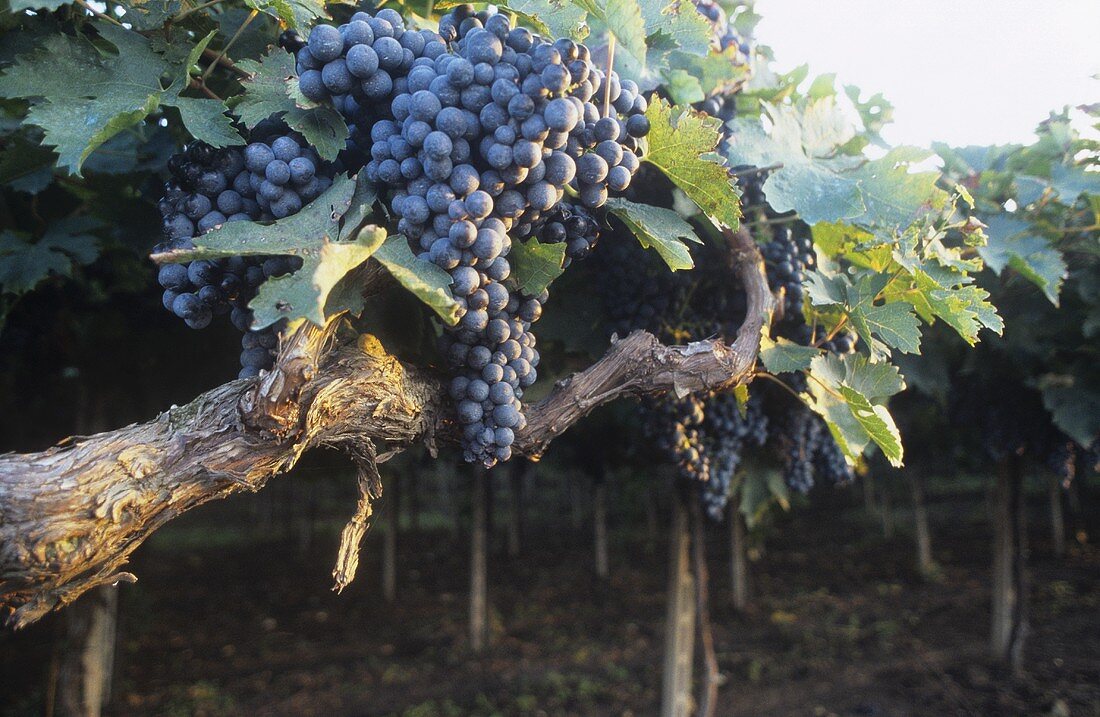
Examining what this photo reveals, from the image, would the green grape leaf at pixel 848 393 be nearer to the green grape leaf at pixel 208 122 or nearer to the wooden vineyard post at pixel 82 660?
the green grape leaf at pixel 208 122

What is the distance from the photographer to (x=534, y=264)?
1383 mm

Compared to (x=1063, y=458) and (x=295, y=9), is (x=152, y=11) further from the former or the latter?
(x=1063, y=458)

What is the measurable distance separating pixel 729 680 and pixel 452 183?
Answer: 7.84m

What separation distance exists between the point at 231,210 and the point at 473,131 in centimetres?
49

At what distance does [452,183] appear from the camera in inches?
47.3

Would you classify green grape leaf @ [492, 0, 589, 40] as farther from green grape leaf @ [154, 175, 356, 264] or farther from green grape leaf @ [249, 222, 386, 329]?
Result: green grape leaf @ [249, 222, 386, 329]

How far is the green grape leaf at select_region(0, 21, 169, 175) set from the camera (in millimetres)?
1340

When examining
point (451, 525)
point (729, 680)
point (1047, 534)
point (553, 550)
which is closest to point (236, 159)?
point (729, 680)

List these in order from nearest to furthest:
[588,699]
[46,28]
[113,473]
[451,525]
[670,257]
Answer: [113,473] → [670,257] → [46,28] → [588,699] → [451,525]

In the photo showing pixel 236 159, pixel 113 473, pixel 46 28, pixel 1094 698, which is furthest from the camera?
pixel 1094 698

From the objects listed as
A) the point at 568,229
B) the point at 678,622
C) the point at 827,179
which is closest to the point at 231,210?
the point at 568,229

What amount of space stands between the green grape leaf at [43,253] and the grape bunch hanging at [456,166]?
4.34 ft

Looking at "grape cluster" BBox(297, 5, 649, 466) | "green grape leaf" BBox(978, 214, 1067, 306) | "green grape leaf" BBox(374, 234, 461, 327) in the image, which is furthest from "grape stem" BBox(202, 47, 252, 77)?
"green grape leaf" BBox(978, 214, 1067, 306)

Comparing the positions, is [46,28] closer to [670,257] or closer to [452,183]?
[452,183]
